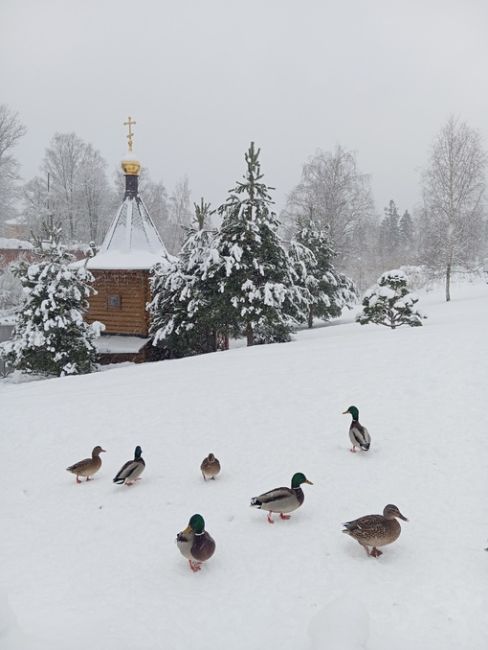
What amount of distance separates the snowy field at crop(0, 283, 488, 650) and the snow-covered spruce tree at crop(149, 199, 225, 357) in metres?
6.08

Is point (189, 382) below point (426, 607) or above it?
above

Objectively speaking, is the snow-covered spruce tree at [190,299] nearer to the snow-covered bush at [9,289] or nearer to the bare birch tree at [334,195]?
the snow-covered bush at [9,289]

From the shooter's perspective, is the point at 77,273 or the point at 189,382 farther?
the point at 77,273

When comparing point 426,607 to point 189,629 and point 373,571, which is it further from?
point 189,629

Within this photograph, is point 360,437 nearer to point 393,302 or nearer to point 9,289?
point 393,302

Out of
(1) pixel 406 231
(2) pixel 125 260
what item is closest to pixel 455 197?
(2) pixel 125 260

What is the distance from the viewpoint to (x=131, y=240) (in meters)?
23.4

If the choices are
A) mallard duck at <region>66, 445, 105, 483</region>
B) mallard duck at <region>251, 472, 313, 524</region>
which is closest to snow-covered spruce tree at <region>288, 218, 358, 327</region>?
mallard duck at <region>66, 445, 105, 483</region>

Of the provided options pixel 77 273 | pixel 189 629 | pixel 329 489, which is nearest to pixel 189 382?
pixel 329 489

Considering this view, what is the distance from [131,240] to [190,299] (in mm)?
6257

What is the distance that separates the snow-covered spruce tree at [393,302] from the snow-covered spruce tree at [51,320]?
1135cm

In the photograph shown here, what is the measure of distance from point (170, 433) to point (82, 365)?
973 centimetres

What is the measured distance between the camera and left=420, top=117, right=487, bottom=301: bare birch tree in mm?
28406

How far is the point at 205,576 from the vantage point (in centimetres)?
550
